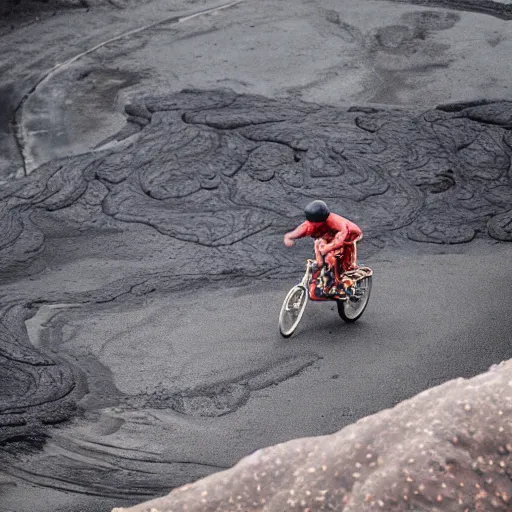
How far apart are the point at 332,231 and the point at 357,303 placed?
1.11 m

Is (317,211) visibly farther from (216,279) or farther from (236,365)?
(216,279)

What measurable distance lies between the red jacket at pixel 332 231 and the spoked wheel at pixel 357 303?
740 millimetres

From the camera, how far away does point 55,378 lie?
8805mm

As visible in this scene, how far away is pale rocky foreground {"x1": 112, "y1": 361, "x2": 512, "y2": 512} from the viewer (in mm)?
5074

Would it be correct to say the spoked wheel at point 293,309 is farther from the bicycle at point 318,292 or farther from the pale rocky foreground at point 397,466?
the pale rocky foreground at point 397,466

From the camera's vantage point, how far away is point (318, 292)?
31.8 feet

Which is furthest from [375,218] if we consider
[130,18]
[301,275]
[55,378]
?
[130,18]

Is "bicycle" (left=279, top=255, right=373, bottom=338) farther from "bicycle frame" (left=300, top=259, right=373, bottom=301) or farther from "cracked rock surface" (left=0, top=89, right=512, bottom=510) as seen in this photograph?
"cracked rock surface" (left=0, top=89, right=512, bottom=510)

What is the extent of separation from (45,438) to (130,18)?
51.5 feet

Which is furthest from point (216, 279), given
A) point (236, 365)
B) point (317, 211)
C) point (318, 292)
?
point (317, 211)

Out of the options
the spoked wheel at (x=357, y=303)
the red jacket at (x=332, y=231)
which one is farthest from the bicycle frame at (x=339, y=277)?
the red jacket at (x=332, y=231)

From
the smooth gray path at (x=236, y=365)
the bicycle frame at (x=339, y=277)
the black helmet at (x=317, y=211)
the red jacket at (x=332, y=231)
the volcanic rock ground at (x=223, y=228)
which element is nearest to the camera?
the smooth gray path at (x=236, y=365)

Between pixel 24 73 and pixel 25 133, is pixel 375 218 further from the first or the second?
pixel 24 73

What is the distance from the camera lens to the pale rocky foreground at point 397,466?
5.07 meters
